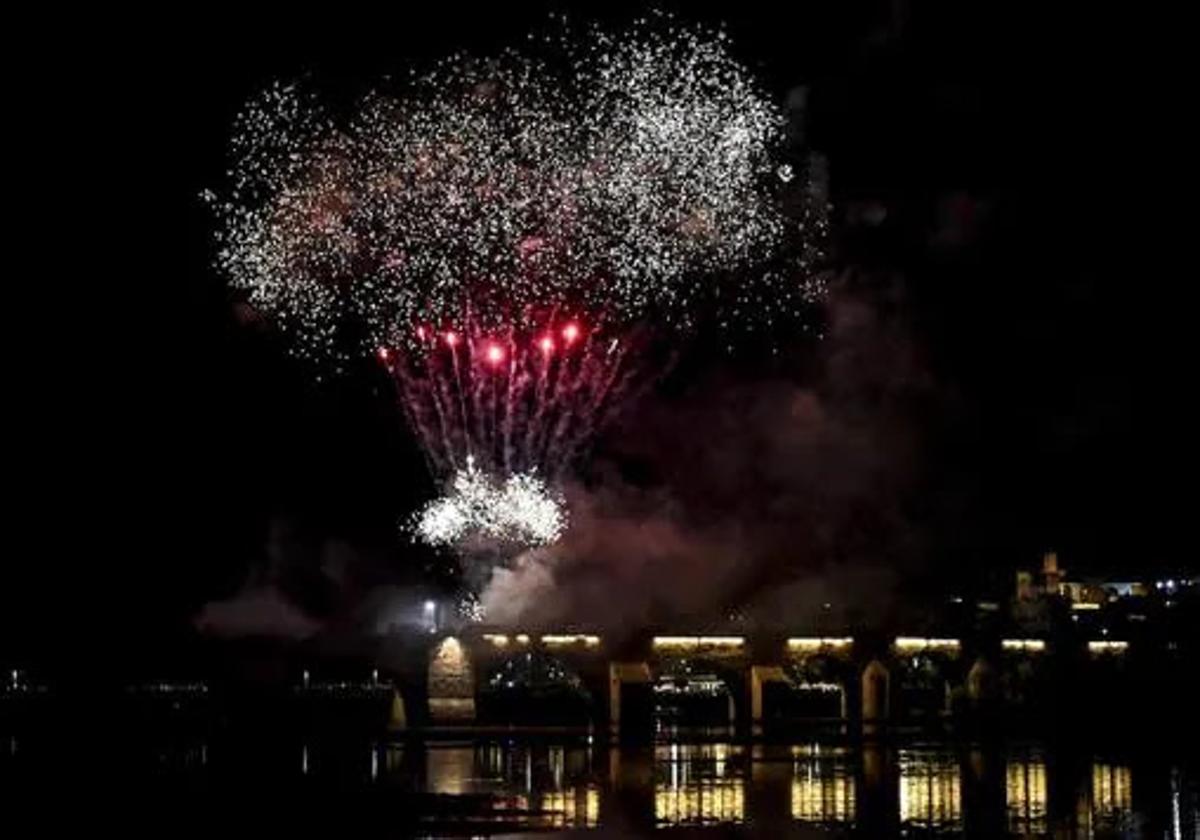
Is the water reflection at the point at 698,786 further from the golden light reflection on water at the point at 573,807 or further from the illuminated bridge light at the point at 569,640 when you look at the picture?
the illuminated bridge light at the point at 569,640

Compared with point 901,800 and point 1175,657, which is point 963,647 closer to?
point 1175,657

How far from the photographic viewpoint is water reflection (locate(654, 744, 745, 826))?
4792cm

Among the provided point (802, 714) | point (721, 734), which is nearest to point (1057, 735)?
point (721, 734)

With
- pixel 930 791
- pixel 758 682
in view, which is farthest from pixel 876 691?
pixel 930 791

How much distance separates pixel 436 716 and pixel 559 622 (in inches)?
360

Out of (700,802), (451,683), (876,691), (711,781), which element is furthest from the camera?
(876,691)

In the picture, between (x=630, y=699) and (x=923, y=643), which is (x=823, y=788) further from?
(x=923, y=643)

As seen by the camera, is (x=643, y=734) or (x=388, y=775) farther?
(x=643, y=734)

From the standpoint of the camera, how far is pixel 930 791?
183 ft

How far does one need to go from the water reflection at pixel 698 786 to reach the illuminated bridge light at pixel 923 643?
28372 millimetres

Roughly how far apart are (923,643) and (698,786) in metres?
55.6

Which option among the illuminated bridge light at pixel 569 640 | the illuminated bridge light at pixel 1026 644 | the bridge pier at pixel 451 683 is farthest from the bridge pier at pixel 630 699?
the illuminated bridge light at pixel 1026 644

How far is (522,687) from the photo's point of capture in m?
140

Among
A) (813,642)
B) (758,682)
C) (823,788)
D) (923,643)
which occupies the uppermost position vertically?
(923,643)
